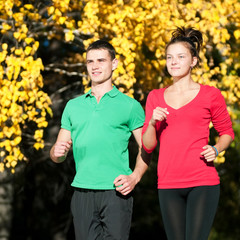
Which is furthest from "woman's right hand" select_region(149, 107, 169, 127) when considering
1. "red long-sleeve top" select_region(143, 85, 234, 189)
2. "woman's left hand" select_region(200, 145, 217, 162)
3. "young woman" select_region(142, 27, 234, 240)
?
"woman's left hand" select_region(200, 145, 217, 162)

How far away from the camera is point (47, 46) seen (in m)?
10.8

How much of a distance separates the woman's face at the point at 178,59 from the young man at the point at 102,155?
41cm

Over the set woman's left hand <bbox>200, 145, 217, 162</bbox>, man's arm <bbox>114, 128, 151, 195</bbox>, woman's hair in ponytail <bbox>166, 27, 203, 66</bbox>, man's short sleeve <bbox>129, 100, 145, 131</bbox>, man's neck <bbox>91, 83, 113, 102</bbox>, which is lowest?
man's arm <bbox>114, 128, 151, 195</bbox>

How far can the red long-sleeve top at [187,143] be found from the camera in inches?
149

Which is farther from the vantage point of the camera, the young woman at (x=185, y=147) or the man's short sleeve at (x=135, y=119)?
the man's short sleeve at (x=135, y=119)

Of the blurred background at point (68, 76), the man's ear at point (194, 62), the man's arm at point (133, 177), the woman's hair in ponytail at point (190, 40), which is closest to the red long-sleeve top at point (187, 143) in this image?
the man's arm at point (133, 177)

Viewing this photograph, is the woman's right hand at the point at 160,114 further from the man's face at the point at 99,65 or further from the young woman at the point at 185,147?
the man's face at the point at 99,65

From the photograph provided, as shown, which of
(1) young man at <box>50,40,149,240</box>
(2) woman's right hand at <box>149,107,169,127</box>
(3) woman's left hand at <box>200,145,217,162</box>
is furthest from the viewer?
(1) young man at <box>50,40,149,240</box>

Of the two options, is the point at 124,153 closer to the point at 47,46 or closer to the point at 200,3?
Result: the point at 200,3

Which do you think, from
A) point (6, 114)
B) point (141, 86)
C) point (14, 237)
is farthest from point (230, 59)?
point (14, 237)

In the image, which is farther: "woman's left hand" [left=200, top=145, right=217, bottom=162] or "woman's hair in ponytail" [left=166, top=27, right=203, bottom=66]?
"woman's hair in ponytail" [left=166, top=27, right=203, bottom=66]

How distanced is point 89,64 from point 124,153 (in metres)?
0.73

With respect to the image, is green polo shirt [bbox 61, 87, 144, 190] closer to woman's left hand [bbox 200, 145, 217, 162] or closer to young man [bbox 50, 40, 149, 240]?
Result: young man [bbox 50, 40, 149, 240]

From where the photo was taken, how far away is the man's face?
4051 mm
